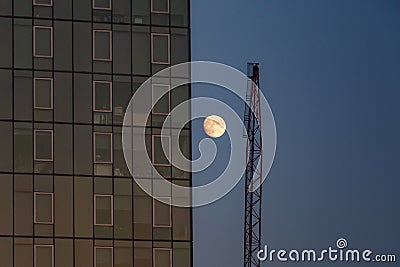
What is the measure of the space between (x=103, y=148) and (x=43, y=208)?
1512 mm

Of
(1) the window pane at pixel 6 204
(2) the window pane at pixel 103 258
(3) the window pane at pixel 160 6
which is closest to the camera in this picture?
(1) the window pane at pixel 6 204

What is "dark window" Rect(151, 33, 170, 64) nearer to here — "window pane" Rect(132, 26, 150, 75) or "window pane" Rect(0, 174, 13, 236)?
"window pane" Rect(132, 26, 150, 75)

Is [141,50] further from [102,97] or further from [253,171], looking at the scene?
[253,171]

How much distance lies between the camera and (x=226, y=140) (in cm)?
2520

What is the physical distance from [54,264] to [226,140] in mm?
3638

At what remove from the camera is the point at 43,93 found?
25562 mm

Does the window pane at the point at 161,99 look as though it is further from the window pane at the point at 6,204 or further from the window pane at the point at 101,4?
the window pane at the point at 6,204

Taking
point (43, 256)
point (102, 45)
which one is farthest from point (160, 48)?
point (43, 256)

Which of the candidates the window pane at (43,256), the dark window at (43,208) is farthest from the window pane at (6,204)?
the window pane at (43,256)

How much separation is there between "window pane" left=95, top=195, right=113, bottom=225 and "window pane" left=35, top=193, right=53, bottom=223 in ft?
2.64

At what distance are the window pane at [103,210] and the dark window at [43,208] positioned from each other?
80 centimetres

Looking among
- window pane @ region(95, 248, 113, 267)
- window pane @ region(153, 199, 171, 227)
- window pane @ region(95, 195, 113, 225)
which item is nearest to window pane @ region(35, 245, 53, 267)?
window pane @ region(95, 248, 113, 267)

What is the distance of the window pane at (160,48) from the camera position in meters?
26.1

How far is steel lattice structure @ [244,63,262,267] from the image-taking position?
24.5m
